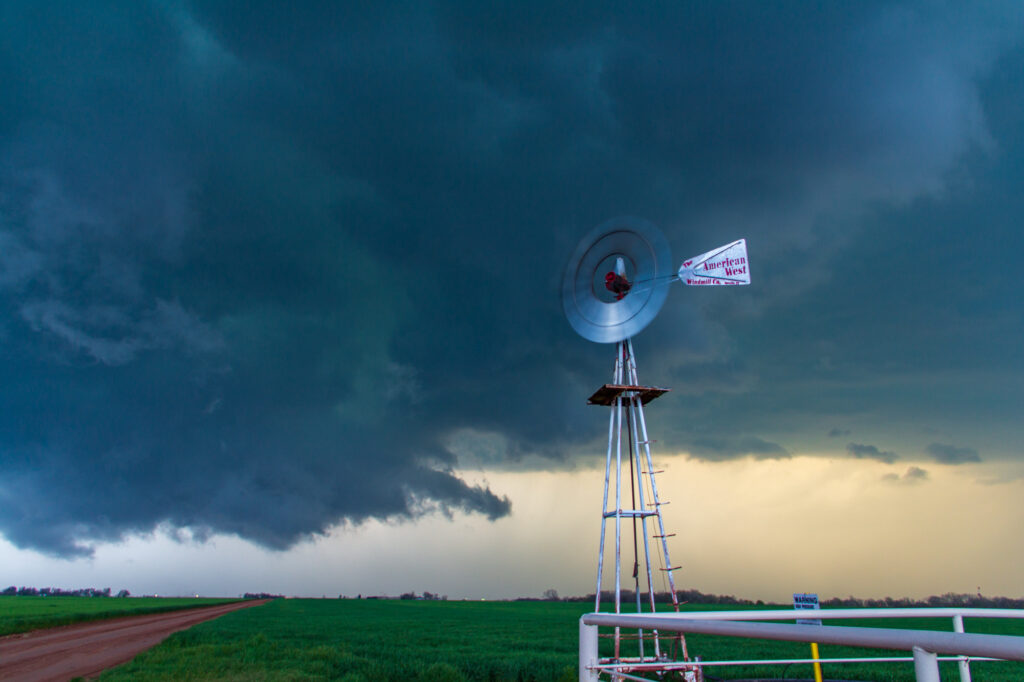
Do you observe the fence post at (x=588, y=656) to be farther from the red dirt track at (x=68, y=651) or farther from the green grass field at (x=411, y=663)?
the red dirt track at (x=68, y=651)

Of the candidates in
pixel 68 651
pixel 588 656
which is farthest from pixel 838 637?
pixel 68 651

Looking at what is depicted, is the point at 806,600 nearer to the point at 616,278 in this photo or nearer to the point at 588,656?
the point at 588,656

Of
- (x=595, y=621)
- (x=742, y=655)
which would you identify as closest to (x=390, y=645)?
(x=742, y=655)

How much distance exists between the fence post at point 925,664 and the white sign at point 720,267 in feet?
Answer: 38.7

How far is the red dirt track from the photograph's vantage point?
1820cm

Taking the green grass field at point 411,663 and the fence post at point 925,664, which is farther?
the green grass field at point 411,663

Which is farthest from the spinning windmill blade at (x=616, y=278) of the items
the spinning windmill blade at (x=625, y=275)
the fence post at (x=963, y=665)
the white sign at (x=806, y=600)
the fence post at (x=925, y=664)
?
the fence post at (x=925, y=664)

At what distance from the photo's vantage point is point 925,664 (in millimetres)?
1806

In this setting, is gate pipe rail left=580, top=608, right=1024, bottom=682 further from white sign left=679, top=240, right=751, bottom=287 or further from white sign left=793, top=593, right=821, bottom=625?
white sign left=679, top=240, right=751, bottom=287

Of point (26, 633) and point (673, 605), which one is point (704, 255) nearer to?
point (673, 605)

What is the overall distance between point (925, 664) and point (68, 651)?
30.2 meters

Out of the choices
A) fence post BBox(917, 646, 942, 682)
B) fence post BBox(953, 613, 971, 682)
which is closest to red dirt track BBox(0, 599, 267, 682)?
fence post BBox(953, 613, 971, 682)

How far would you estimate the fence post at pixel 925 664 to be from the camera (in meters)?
1.78

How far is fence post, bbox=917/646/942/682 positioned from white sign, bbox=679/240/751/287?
11791 mm
